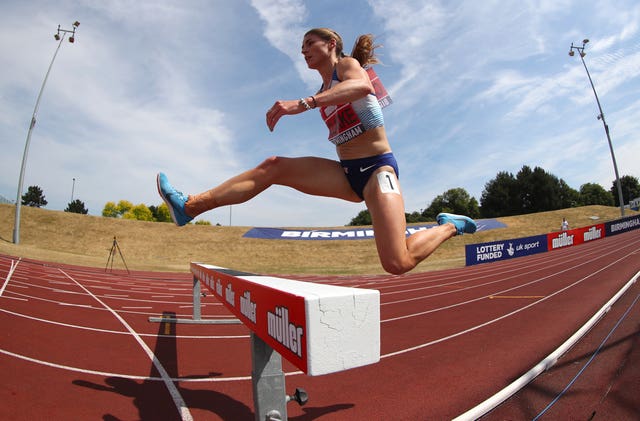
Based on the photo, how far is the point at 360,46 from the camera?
2383mm

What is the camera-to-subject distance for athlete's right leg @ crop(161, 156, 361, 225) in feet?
7.07

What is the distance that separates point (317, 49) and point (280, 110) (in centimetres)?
85

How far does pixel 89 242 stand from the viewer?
83.7ft

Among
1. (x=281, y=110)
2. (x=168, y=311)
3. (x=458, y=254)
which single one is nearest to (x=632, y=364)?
(x=281, y=110)

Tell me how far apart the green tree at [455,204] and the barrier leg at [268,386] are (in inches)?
2609

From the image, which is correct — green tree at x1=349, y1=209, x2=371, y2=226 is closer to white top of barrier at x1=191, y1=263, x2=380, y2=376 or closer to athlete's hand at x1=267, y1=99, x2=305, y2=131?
athlete's hand at x1=267, y1=99, x2=305, y2=131

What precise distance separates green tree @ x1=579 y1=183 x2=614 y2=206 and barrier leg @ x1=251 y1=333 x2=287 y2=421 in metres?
94.2

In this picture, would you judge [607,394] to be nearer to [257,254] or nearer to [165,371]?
[165,371]

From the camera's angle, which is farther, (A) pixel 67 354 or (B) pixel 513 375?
(A) pixel 67 354

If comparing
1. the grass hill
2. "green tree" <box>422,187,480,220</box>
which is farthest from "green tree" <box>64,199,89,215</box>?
"green tree" <box>422,187,480,220</box>

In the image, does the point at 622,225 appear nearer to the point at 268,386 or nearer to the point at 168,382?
the point at 168,382

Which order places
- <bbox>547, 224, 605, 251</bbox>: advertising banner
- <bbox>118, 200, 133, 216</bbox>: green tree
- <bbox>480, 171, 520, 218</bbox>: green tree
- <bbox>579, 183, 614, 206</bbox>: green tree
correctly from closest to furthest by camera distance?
<bbox>547, 224, 605, 251</bbox>: advertising banner → <bbox>480, 171, 520, 218</bbox>: green tree → <bbox>579, 183, 614, 206</bbox>: green tree → <bbox>118, 200, 133, 216</bbox>: green tree

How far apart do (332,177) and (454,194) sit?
73.6 m

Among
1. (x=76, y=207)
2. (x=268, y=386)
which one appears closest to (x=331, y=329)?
(x=268, y=386)
